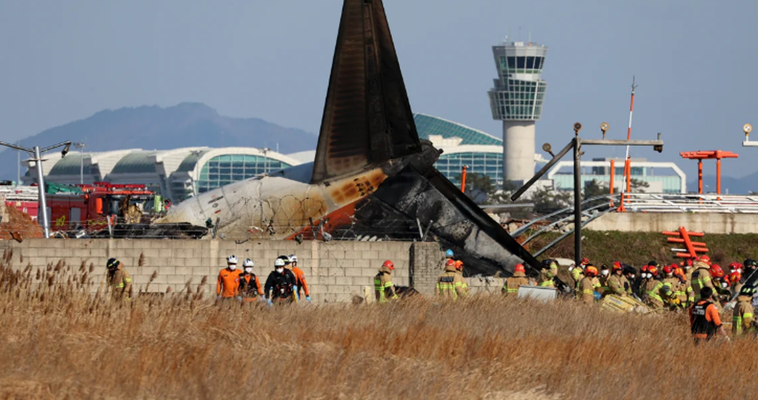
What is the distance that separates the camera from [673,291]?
87.1 feet

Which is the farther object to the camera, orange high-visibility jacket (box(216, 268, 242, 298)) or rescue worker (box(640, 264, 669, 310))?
rescue worker (box(640, 264, 669, 310))

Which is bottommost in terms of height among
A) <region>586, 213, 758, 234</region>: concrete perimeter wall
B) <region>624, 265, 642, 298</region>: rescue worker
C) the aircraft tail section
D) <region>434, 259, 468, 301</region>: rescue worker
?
<region>624, 265, 642, 298</region>: rescue worker

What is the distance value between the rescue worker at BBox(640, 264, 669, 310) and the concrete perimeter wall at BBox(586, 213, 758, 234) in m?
12.8

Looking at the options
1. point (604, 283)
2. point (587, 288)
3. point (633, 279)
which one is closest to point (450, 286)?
→ point (587, 288)

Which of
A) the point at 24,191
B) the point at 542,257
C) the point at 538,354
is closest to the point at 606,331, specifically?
the point at 538,354

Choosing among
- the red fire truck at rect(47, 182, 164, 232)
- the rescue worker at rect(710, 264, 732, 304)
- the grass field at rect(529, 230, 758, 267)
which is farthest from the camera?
the red fire truck at rect(47, 182, 164, 232)

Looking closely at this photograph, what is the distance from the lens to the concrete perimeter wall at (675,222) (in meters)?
41.4

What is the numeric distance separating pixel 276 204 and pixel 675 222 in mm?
16620

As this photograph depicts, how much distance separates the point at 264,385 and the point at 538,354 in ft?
19.0

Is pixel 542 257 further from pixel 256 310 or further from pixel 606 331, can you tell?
pixel 256 310

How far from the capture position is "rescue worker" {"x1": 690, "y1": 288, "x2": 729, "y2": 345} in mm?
18453

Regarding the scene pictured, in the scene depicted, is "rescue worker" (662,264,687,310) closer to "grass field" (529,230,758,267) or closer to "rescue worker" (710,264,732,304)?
"rescue worker" (710,264,732,304)

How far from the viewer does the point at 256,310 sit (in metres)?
17.8

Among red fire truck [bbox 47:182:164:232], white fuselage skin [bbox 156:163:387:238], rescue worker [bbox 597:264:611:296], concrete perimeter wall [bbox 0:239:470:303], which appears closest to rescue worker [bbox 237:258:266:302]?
concrete perimeter wall [bbox 0:239:470:303]
